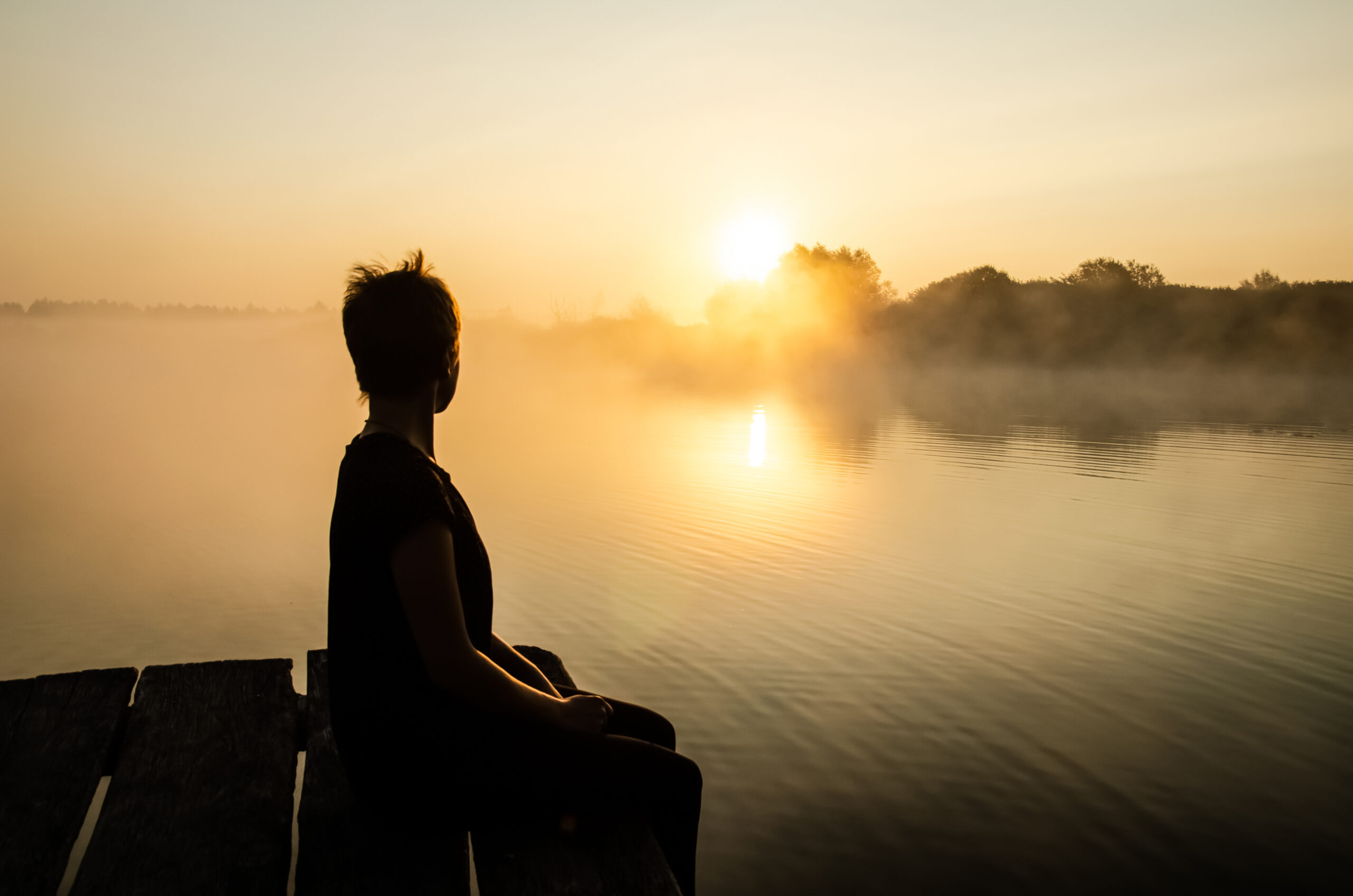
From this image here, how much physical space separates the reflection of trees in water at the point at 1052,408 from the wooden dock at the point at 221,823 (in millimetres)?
17865

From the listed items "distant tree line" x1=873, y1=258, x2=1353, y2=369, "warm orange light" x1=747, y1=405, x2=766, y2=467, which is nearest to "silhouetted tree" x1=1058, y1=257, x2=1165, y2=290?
"distant tree line" x1=873, y1=258, x2=1353, y2=369

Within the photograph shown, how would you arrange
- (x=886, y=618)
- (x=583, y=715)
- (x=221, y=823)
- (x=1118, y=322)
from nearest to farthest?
1. (x=221, y=823)
2. (x=583, y=715)
3. (x=886, y=618)
4. (x=1118, y=322)

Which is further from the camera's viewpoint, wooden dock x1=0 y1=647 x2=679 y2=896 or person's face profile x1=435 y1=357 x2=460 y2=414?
person's face profile x1=435 y1=357 x2=460 y2=414

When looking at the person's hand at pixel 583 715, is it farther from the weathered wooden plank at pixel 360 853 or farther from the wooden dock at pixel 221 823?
the weathered wooden plank at pixel 360 853

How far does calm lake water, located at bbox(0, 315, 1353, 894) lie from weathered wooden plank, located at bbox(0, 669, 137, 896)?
2757 millimetres

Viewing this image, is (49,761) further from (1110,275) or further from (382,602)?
(1110,275)

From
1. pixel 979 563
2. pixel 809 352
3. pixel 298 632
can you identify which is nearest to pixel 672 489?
pixel 979 563

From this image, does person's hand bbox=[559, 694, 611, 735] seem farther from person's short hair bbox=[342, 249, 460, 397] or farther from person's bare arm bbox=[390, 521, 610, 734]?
person's short hair bbox=[342, 249, 460, 397]

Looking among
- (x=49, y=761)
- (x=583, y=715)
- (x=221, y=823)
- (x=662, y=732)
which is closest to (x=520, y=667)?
(x=583, y=715)

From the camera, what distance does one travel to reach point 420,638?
84.4 inches

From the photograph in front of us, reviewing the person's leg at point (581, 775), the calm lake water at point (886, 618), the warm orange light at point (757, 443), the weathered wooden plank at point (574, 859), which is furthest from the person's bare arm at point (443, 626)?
the warm orange light at point (757, 443)

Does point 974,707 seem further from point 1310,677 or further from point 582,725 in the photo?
point 582,725

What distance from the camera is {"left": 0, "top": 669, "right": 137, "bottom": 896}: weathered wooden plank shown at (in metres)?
2.21

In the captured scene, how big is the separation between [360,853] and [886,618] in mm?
7107
